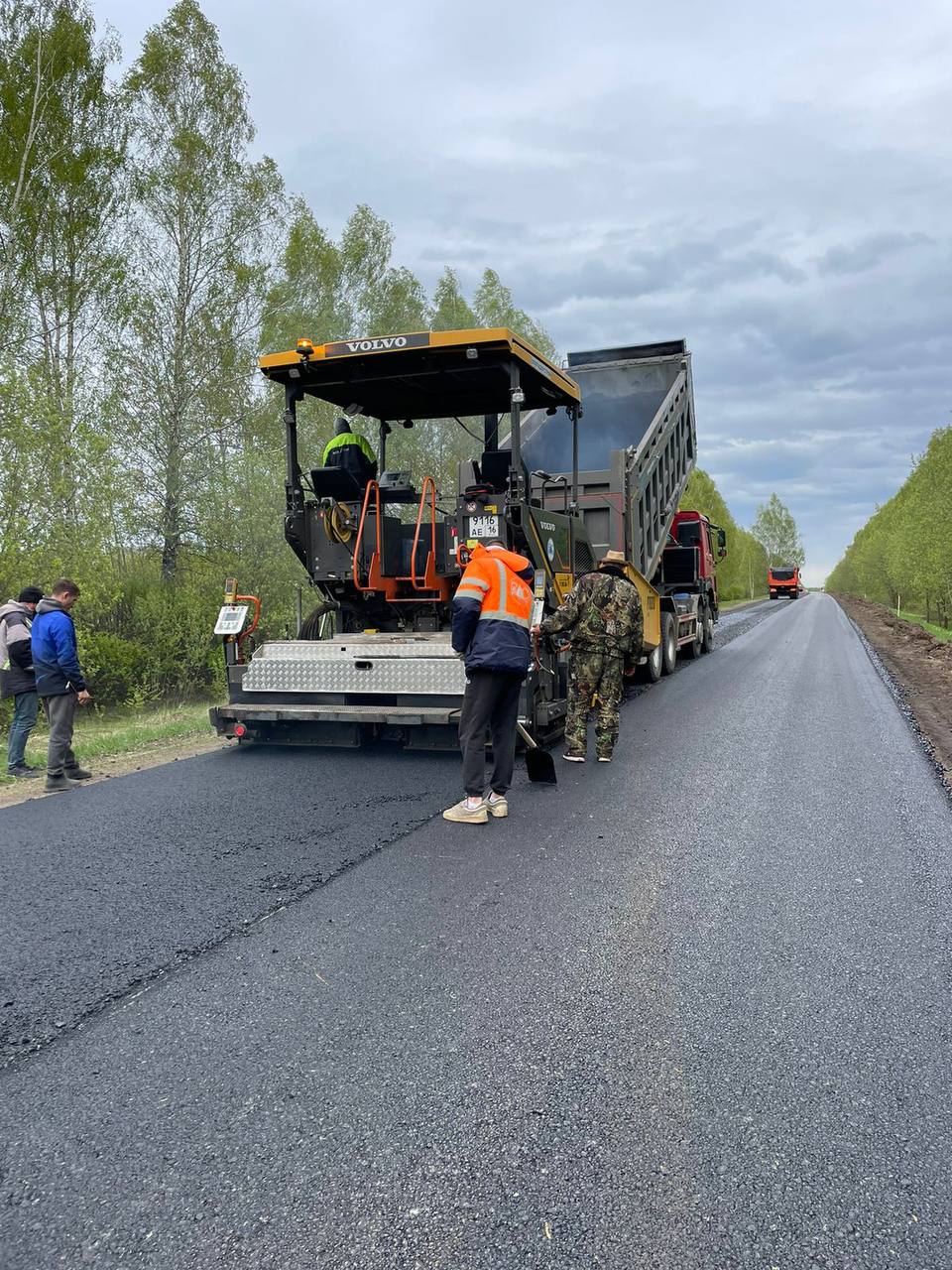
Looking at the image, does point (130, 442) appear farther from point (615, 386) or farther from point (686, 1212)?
point (686, 1212)

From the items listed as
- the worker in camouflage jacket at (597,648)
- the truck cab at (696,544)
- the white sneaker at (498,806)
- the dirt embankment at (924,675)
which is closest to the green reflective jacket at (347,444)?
the worker in camouflage jacket at (597,648)

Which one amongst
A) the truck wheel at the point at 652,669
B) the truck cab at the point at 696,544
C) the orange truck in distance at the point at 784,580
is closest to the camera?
the truck wheel at the point at 652,669

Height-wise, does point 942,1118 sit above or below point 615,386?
below

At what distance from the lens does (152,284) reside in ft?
46.8

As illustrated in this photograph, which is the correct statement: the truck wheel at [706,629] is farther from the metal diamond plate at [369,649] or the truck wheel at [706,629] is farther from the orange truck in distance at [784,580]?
the orange truck in distance at [784,580]

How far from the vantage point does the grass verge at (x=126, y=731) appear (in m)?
7.80

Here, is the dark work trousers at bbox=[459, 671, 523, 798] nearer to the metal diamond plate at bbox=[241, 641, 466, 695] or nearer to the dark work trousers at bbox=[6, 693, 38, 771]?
the metal diamond plate at bbox=[241, 641, 466, 695]

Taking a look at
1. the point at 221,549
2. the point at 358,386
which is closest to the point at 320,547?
the point at 358,386

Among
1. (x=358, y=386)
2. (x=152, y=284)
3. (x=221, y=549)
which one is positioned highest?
(x=152, y=284)

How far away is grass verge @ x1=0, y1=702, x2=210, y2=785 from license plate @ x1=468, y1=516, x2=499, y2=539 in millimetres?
3700

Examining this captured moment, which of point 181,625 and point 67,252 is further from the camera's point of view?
point 67,252

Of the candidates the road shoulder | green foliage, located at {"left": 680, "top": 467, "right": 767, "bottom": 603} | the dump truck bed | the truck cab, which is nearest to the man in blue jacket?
the road shoulder

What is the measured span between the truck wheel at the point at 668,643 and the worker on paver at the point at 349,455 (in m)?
6.10

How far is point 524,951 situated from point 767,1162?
4.22 feet
